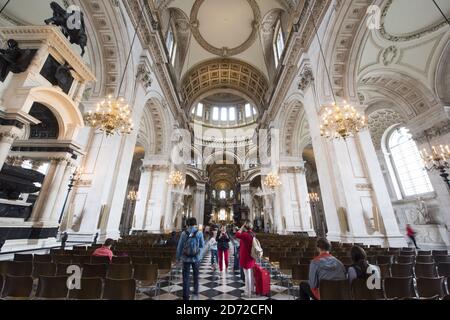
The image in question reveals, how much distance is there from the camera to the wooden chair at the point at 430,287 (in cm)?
228

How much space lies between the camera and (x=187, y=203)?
29.7 metres

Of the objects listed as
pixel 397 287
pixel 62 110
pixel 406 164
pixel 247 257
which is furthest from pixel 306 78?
pixel 406 164

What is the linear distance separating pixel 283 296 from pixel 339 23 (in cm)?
996

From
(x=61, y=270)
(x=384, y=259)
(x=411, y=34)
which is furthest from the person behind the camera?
(x=411, y=34)

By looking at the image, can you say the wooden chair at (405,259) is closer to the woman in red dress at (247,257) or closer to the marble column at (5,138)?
the woman in red dress at (247,257)

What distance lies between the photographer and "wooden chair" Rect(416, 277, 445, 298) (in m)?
2.28

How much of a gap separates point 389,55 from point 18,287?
14.7 m

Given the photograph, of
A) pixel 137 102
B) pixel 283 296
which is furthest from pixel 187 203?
pixel 283 296

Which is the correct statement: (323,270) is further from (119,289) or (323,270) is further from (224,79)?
(224,79)

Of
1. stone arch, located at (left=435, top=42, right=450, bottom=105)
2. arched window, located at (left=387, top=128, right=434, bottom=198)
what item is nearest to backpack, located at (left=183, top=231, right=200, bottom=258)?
stone arch, located at (left=435, top=42, right=450, bottom=105)

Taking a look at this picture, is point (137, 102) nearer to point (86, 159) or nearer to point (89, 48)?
point (89, 48)

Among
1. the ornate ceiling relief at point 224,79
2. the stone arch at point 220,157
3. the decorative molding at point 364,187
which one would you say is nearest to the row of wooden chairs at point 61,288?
the decorative molding at point 364,187

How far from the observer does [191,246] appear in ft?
11.0

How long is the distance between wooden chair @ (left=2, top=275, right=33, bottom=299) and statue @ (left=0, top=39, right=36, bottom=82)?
4.82m
